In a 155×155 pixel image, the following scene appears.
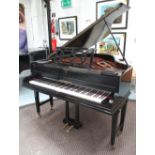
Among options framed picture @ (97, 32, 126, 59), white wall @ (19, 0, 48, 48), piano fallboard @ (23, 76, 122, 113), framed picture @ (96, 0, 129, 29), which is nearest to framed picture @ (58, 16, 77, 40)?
white wall @ (19, 0, 48, 48)

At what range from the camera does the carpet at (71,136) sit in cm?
192

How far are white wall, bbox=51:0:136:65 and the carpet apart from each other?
1.53 m

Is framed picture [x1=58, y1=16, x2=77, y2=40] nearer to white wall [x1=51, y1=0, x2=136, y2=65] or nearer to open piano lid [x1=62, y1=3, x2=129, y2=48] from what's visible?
white wall [x1=51, y1=0, x2=136, y2=65]

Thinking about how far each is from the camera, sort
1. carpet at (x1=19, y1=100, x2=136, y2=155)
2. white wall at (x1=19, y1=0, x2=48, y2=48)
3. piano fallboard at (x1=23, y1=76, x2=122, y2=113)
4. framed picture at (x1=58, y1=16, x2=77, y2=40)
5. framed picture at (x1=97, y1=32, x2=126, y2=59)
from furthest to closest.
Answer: white wall at (x1=19, y1=0, x2=48, y2=48)
framed picture at (x1=58, y1=16, x2=77, y2=40)
framed picture at (x1=97, y1=32, x2=126, y2=59)
carpet at (x1=19, y1=100, x2=136, y2=155)
piano fallboard at (x1=23, y1=76, x2=122, y2=113)

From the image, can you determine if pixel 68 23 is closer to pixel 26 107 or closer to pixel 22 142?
pixel 26 107

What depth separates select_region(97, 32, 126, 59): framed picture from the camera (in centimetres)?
353

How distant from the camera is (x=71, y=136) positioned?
2.19m

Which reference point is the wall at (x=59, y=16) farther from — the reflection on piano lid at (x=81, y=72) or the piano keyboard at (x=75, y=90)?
the piano keyboard at (x=75, y=90)

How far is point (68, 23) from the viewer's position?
167 inches

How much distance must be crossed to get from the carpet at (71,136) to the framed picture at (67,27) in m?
2.45

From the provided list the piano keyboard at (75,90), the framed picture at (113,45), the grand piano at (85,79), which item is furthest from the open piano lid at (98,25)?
the framed picture at (113,45)

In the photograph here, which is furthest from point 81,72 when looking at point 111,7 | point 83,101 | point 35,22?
point 35,22
